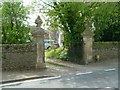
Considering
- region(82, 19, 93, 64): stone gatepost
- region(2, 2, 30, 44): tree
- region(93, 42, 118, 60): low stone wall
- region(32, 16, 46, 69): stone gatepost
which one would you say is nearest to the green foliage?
region(82, 19, 93, 64): stone gatepost

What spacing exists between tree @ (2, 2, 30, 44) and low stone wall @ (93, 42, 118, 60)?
5.27 m

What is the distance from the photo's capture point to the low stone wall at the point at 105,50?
18.5 metres

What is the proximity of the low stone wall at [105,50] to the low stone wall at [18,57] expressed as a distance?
18.4ft

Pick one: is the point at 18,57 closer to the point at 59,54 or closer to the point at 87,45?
the point at 87,45

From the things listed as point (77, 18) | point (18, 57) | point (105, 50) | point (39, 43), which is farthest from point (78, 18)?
point (18, 57)

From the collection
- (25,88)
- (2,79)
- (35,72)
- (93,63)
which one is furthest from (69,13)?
(25,88)

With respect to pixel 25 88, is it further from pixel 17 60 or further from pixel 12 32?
pixel 12 32

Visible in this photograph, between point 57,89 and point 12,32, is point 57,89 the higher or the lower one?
the lower one

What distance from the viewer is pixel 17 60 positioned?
14.3 meters

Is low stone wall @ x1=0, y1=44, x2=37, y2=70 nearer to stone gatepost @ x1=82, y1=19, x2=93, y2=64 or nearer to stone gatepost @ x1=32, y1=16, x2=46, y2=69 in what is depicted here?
stone gatepost @ x1=32, y1=16, x2=46, y2=69

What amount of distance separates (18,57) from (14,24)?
4474 millimetres

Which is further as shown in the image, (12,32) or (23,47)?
(12,32)

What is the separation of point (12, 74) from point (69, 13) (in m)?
8.05

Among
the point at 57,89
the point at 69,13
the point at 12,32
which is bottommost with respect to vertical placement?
the point at 57,89
